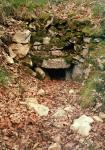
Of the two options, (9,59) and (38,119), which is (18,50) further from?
(38,119)

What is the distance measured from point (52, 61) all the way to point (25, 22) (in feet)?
4.17

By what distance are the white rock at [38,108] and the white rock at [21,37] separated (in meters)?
1.82

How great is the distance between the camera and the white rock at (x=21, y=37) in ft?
31.6

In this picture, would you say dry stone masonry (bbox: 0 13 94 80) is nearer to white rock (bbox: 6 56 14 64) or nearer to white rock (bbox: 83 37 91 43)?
white rock (bbox: 83 37 91 43)

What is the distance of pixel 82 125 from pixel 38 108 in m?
1.10

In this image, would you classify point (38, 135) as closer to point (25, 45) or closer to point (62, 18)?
point (25, 45)

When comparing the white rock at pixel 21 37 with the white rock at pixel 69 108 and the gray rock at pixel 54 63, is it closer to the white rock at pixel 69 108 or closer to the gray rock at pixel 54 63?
the gray rock at pixel 54 63

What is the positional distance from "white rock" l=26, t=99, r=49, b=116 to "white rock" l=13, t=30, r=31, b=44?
5.96 ft

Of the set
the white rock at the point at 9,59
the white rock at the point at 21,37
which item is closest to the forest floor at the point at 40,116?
the white rock at the point at 9,59

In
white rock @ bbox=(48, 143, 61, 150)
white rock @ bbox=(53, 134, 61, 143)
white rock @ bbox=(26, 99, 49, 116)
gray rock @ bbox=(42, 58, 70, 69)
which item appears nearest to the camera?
white rock @ bbox=(48, 143, 61, 150)

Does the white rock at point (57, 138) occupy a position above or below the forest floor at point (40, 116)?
below

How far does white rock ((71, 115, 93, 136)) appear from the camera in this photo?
8.02m

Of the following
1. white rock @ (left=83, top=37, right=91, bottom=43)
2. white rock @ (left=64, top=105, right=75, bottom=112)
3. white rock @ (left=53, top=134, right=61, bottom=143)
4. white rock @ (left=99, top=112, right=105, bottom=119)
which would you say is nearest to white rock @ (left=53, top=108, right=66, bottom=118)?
white rock @ (left=64, top=105, right=75, bottom=112)

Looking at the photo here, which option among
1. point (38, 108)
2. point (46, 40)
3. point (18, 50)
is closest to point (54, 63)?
point (46, 40)
